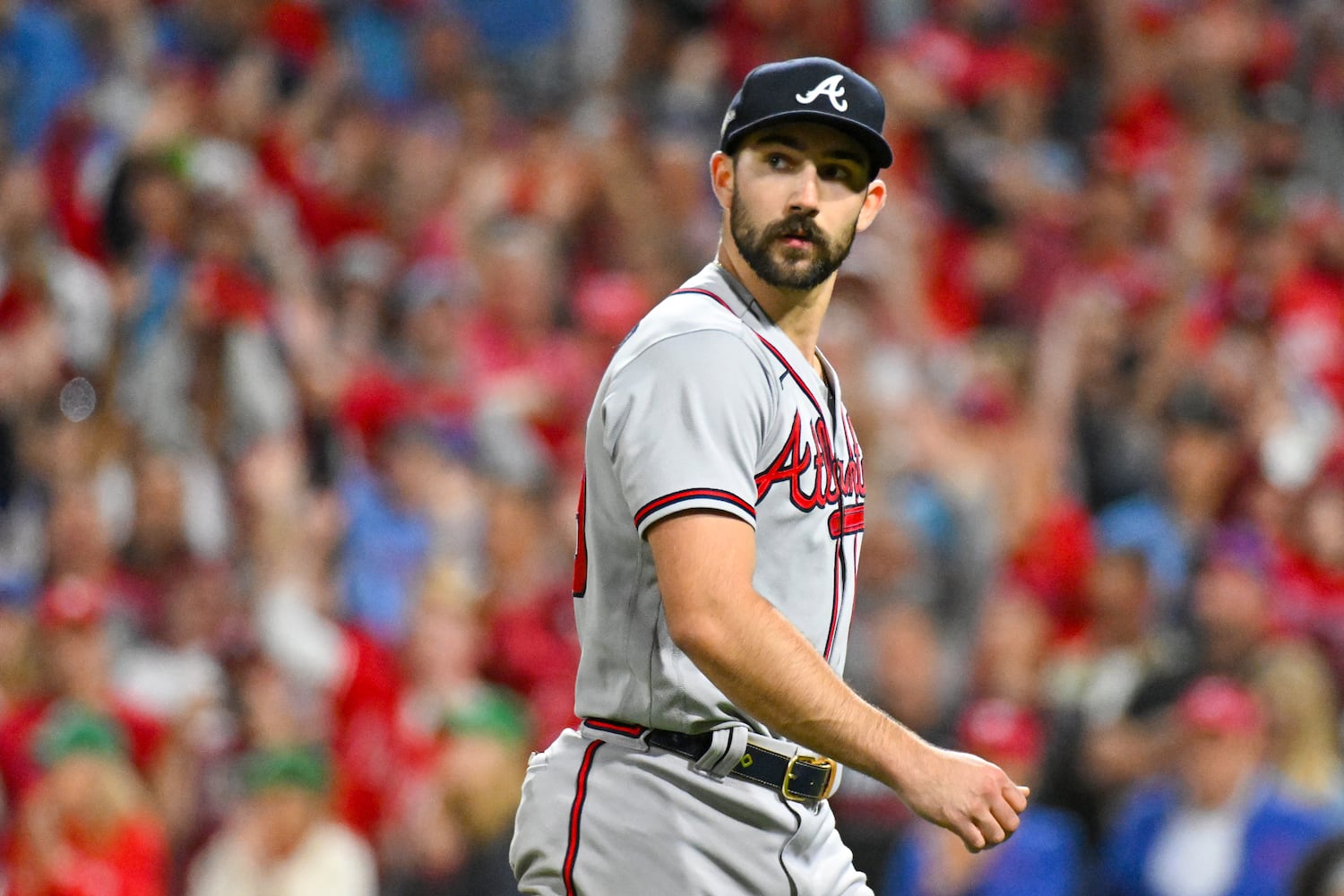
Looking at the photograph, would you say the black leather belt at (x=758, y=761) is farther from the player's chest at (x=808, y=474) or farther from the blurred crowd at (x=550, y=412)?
the blurred crowd at (x=550, y=412)

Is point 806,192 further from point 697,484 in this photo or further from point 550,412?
point 550,412

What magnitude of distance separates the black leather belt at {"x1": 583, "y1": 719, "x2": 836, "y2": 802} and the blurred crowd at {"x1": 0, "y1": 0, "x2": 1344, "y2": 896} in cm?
302

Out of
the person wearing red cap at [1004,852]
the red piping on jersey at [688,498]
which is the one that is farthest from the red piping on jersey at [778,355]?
the person wearing red cap at [1004,852]

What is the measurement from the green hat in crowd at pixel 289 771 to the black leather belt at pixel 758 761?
3.48 meters

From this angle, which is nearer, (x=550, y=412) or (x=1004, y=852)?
(x=1004, y=852)

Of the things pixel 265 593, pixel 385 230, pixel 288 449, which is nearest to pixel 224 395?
pixel 288 449

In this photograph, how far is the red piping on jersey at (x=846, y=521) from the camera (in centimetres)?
295

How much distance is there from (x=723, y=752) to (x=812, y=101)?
94cm

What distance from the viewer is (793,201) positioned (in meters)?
2.88

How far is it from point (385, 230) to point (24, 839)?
3666 millimetres

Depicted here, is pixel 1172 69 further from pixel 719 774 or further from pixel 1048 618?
pixel 719 774

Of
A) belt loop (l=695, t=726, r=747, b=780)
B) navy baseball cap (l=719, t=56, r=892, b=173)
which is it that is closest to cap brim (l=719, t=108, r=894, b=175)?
navy baseball cap (l=719, t=56, r=892, b=173)

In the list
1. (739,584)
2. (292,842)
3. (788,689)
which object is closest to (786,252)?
(739,584)

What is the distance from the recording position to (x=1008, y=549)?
7.27 metres
